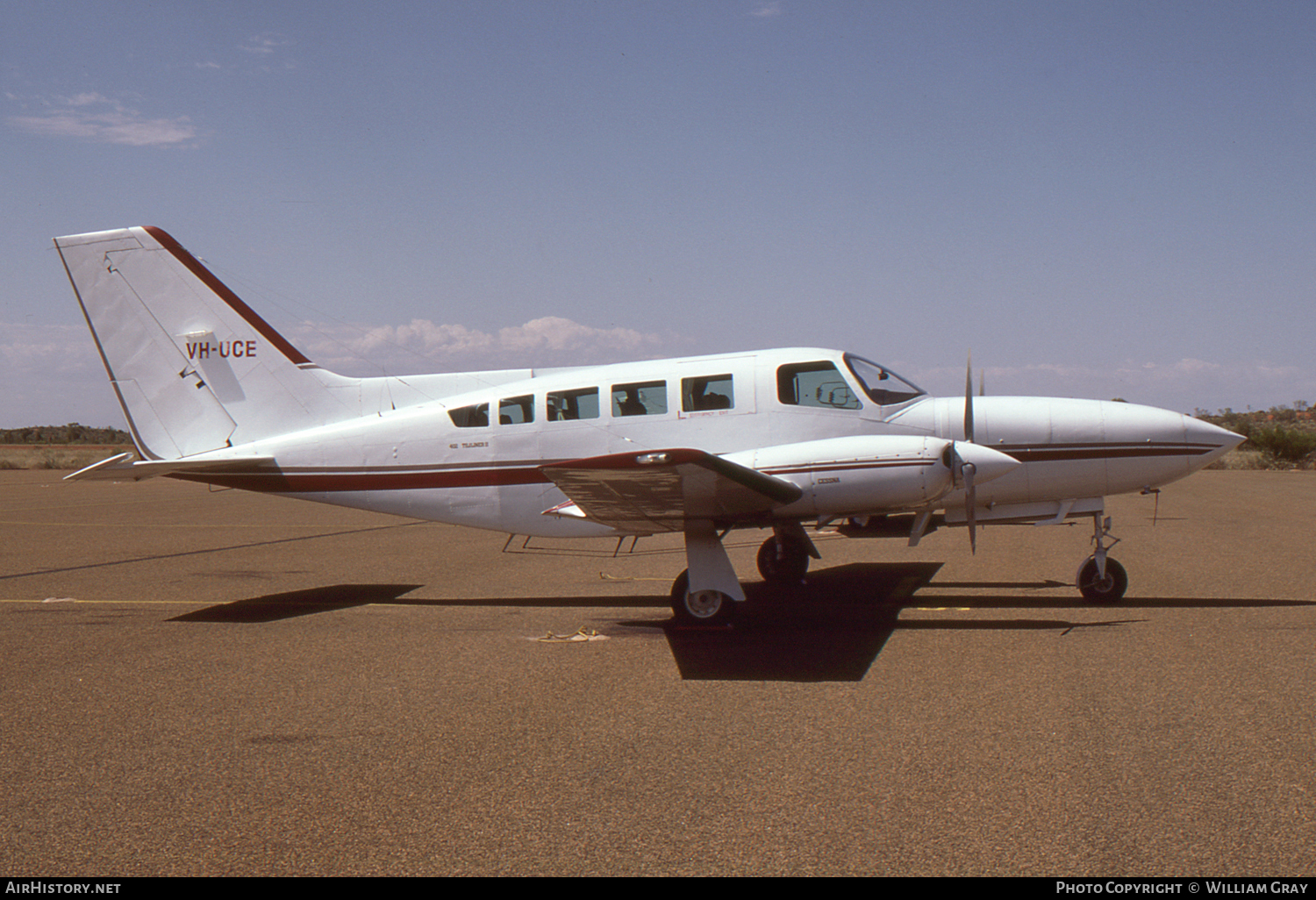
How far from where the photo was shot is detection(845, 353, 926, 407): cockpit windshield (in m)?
10.5

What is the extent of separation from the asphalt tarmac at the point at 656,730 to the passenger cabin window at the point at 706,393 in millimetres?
2455

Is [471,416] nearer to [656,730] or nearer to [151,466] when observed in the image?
[151,466]

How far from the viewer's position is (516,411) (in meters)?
11.2

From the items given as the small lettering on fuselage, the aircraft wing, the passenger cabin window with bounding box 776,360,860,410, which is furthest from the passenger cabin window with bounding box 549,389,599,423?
the small lettering on fuselage

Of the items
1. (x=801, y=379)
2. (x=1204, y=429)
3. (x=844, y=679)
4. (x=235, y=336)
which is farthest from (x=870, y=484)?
(x=235, y=336)

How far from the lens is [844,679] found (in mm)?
7211

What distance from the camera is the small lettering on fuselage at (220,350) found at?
12.4 m

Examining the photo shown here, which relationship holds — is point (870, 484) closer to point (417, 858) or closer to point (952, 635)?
point (952, 635)

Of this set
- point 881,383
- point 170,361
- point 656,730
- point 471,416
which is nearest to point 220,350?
point 170,361

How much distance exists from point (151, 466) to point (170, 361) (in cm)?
222

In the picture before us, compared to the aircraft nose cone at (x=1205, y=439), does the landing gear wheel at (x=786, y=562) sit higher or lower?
lower

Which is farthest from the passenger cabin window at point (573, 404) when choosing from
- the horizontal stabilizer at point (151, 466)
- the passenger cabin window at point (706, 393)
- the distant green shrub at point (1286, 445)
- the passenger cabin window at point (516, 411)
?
the distant green shrub at point (1286, 445)

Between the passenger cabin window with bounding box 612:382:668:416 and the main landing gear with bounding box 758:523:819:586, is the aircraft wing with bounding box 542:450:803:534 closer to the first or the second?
the passenger cabin window with bounding box 612:382:668:416

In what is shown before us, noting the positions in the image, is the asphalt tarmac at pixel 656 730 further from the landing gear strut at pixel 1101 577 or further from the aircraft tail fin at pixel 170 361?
the aircraft tail fin at pixel 170 361
